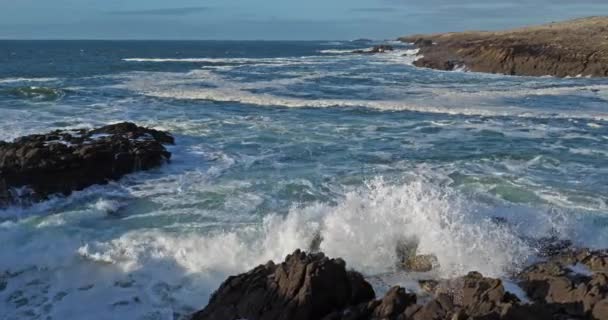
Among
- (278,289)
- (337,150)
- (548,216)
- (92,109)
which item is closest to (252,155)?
(337,150)

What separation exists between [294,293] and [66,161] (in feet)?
29.8

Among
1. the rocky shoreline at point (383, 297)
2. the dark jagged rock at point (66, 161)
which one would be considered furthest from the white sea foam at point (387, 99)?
the rocky shoreline at point (383, 297)

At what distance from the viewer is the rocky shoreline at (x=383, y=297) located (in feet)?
21.5

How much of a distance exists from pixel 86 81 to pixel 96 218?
31822 mm

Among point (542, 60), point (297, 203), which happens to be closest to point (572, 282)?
point (297, 203)

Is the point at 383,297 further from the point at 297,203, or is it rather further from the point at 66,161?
the point at 66,161

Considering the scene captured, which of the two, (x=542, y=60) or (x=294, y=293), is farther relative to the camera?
(x=542, y=60)

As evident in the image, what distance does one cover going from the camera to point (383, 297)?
7.05 meters

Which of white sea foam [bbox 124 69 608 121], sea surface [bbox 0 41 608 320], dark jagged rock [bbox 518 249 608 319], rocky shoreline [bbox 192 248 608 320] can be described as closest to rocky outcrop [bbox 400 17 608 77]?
white sea foam [bbox 124 69 608 121]

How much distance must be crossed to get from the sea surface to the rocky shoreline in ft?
3.58

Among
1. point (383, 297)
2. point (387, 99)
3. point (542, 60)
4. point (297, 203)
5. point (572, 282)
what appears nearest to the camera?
point (383, 297)

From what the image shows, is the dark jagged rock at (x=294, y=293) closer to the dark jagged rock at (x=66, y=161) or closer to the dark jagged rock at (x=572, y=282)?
the dark jagged rock at (x=572, y=282)

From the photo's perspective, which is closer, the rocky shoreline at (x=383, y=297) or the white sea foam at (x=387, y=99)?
the rocky shoreline at (x=383, y=297)

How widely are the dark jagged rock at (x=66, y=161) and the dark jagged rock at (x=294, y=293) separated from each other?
7.20 meters
